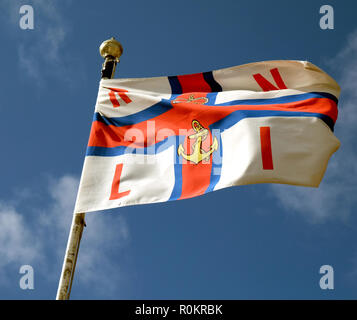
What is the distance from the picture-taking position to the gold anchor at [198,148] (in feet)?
28.2

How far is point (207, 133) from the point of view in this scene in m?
9.02

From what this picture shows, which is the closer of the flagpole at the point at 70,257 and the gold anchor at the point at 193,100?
the flagpole at the point at 70,257

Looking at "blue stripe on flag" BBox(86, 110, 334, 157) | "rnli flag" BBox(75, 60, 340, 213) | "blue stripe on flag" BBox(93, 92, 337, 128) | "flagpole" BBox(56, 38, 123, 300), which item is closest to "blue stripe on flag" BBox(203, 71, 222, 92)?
"rnli flag" BBox(75, 60, 340, 213)

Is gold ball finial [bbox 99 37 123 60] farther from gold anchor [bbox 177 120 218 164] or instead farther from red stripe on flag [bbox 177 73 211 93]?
gold anchor [bbox 177 120 218 164]

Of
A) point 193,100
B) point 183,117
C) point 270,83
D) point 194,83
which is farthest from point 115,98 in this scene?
point 270,83

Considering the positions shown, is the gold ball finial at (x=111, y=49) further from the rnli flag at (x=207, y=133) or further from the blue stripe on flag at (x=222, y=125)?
the blue stripe on flag at (x=222, y=125)

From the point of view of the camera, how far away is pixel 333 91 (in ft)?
32.3

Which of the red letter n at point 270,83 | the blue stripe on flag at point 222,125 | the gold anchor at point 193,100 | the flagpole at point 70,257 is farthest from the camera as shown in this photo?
the red letter n at point 270,83

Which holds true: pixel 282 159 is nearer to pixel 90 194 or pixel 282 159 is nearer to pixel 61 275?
pixel 90 194

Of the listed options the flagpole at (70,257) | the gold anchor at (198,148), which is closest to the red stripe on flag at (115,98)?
the gold anchor at (198,148)

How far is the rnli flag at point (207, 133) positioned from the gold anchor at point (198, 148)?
0.02m

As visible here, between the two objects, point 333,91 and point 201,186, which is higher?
point 333,91
